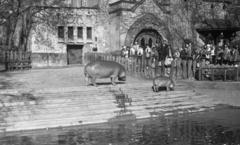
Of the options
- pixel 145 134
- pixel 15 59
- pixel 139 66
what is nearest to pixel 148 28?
pixel 139 66

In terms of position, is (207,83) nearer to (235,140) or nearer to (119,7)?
(235,140)

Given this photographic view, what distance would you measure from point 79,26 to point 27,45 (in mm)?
5120

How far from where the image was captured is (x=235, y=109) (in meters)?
18.8

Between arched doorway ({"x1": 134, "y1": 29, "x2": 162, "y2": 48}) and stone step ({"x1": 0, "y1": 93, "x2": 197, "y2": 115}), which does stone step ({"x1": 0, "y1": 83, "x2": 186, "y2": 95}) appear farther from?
arched doorway ({"x1": 134, "y1": 29, "x2": 162, "y2": 48})

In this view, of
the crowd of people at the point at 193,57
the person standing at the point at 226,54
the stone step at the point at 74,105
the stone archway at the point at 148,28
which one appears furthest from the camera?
the stone archway at the point at 148,28

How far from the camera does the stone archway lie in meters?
34.2

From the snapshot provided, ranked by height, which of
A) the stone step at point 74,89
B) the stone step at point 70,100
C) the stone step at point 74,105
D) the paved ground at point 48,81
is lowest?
the stone step at point 74,105

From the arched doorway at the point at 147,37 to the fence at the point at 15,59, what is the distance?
1032 centimetres

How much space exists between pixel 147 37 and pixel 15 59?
1250cm

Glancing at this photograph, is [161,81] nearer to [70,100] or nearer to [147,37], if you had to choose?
[70,100]

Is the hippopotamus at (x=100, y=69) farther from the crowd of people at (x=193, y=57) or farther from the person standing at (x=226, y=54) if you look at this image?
the person standing at (x=226, y=54)

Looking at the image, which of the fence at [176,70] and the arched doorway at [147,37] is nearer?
the fence at [176,70]

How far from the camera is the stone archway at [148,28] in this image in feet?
112

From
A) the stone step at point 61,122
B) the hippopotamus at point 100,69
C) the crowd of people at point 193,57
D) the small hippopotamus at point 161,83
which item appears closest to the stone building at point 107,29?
the crowd of people at point 193,57
